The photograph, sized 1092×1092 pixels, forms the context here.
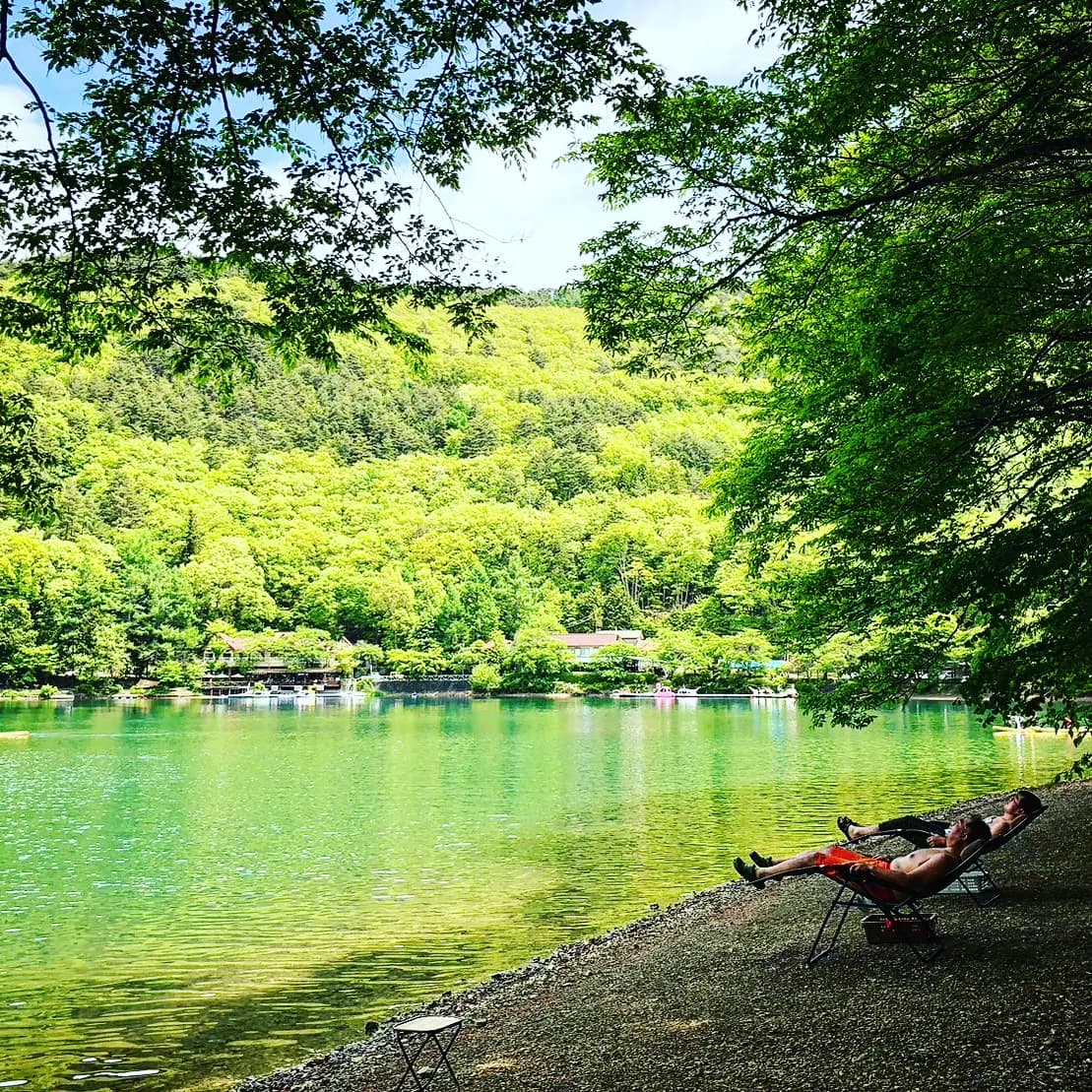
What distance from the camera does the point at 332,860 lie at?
15.1 meters

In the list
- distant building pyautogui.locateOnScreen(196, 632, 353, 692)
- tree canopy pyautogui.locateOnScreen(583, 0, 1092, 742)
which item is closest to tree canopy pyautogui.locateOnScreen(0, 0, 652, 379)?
tree canopy pyautogui.locateOnScreen(583, 0, 1092, 742)

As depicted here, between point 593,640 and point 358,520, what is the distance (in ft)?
108

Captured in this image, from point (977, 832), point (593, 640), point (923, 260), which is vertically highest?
point (923, 260)

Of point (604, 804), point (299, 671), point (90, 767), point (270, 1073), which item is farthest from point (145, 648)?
point (270, 1073)

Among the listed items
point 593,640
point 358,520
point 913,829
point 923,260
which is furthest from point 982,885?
point 358,520

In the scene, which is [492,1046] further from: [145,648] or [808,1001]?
[145,648]

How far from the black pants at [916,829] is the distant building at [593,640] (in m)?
73.4

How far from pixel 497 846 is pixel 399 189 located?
41.0 ft

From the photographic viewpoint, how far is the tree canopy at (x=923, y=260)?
5348 millimetres

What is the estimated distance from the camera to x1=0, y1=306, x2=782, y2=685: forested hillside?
76.1 m

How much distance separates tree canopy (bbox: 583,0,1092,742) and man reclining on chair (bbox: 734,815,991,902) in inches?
39.8

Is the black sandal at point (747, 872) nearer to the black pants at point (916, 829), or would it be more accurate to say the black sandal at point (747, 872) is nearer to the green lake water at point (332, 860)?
the black pants at point (916, 829)

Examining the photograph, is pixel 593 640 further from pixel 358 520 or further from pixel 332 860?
pixel 332 860

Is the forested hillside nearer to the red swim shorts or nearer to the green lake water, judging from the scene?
the green lake water
